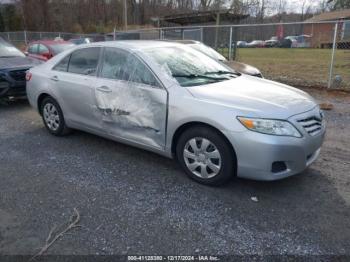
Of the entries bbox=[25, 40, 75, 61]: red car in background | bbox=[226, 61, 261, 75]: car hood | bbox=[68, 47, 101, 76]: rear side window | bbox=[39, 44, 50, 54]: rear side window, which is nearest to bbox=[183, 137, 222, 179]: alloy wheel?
bbox=[68, 47, 101, 76]: rear side window

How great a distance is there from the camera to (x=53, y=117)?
212 inches

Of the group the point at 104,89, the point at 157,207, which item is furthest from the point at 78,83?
the point at 157,207

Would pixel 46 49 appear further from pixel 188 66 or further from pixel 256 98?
pixel 256 98

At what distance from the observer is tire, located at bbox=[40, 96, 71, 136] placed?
206 inches

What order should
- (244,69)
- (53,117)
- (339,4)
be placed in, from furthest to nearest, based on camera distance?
(339,4) → (244,69) → (53,117)

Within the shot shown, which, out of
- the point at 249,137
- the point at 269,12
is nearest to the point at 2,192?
the point at 249,137

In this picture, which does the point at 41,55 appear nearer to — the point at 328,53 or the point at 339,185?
the point at 339,185

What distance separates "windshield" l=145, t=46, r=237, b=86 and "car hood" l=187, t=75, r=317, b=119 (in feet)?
Result: 0.64

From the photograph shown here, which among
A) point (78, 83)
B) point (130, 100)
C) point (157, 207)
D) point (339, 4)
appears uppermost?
point (339, 4)

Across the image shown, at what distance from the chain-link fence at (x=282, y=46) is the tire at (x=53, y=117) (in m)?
7.17

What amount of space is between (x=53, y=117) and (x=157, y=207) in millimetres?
2925

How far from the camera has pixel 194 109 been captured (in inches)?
139

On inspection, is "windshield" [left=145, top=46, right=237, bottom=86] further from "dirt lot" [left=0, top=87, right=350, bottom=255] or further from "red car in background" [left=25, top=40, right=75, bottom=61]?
"red car in background" [left=25, top=40, right=75, bottom=61]

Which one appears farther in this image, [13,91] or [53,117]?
[13,91]
